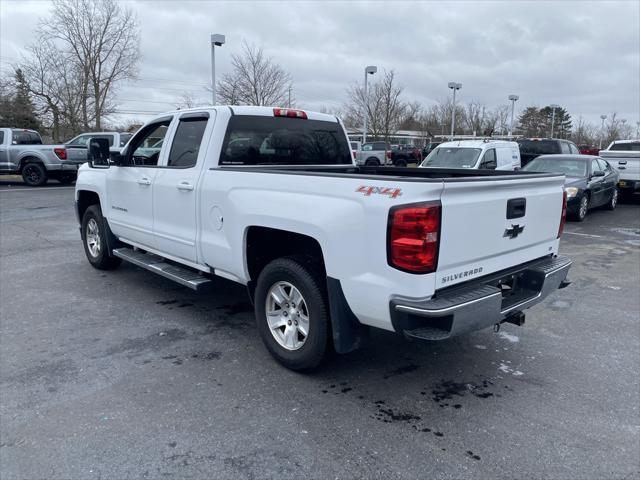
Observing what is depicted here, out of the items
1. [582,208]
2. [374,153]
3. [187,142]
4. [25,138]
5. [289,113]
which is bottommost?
[582,208]

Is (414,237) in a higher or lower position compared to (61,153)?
lower

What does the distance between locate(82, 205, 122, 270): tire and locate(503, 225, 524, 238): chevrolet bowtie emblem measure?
188 inches

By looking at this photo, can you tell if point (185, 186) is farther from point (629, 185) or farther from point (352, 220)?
point (629, 185)

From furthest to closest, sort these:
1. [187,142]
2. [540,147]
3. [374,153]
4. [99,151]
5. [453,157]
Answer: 1. [374,153]
2. [540,147]
3. [453,157]
4. [99,151]
5. [187,142]

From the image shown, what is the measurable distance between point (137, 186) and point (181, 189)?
41.4 inches

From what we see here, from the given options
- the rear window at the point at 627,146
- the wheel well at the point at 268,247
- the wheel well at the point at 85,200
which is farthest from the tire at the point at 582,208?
the wheel well at the point at 85,200

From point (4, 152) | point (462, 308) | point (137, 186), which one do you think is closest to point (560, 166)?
point (137, 186)

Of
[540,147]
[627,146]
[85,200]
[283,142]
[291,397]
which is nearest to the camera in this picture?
[291,397]

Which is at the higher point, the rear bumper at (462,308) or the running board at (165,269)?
the rear bumper at (462,308)

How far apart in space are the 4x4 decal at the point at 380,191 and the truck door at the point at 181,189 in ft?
6.22

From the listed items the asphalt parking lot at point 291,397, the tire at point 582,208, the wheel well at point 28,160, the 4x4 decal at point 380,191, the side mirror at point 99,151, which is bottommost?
the asphalt parking lot at point 291,397

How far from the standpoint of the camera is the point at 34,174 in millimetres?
17750

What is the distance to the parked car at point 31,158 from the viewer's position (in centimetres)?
1736

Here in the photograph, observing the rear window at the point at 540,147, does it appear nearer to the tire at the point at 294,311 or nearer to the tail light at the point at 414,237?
the tire at the point at 294,311
